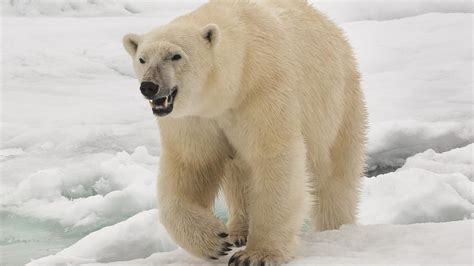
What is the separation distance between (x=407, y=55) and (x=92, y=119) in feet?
15.1

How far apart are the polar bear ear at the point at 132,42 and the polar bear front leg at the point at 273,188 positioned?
0.61 meters

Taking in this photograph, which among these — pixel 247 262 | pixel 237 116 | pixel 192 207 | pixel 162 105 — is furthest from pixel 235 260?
pixel 162 105

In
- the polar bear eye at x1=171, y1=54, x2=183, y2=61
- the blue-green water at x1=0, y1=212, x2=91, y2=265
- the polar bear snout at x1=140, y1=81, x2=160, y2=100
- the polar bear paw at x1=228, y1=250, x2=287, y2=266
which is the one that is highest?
the polar bear eye at x1=171, y1=54, x2=183, y2=61

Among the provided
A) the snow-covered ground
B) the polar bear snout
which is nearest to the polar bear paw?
the snow-covered ground

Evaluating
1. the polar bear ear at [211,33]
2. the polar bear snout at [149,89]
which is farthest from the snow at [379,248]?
the polar bear ear at [211,33]

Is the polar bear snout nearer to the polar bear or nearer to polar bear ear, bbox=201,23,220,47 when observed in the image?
the polar bear

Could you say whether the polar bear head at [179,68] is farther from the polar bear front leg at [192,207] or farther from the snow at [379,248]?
the snow at [379,248]

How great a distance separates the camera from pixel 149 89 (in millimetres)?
2928

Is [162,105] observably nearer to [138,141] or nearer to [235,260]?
[235,260]

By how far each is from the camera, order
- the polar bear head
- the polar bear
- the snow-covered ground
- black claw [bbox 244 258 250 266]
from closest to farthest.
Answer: the polar bear head
the polar bear
black claw [bbox 244 258 250 266]
the snow-covered ground

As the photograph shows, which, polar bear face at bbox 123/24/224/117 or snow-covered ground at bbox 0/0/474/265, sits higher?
polar bear face at bbox 123/24/224/117

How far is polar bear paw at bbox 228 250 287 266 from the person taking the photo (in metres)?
3.30

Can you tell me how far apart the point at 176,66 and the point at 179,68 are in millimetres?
15

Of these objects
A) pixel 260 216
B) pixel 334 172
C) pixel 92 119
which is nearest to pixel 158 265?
pixel 260 216
